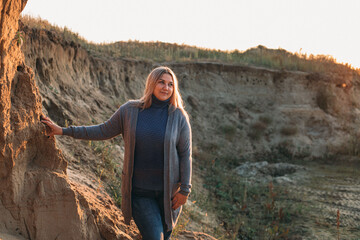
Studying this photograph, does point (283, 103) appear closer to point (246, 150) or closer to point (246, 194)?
point (246, 150)

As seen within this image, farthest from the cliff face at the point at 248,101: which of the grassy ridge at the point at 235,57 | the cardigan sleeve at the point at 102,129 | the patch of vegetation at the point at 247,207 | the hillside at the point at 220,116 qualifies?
the cardigan sleeve at the point at 102,129

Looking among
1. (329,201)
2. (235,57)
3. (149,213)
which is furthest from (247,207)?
(235,57)

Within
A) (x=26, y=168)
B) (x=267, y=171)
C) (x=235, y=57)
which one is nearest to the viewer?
(x=26, y=168)

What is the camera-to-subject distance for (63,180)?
2.80 metres

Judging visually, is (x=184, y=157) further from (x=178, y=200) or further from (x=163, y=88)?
(x=163, y=88)

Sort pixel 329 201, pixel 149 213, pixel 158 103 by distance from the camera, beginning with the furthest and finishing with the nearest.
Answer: pixel 329 201
pixel 158 103
pixel 149 213

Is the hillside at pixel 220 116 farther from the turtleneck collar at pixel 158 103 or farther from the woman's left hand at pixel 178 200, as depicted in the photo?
the turtleneck collar at pixel 158 103

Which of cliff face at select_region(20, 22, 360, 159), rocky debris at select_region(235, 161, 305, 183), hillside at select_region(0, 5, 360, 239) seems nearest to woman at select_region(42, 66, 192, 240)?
hillside at select_region(0, 5, 360, 239)

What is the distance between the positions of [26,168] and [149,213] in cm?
102

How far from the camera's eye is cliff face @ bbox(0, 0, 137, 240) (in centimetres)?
248

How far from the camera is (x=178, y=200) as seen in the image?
295 cm

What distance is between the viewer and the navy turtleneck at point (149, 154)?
293 cm

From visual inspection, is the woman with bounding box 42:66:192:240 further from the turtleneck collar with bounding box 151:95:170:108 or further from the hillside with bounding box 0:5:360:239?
the hillside with bounding box 0:5:360:239

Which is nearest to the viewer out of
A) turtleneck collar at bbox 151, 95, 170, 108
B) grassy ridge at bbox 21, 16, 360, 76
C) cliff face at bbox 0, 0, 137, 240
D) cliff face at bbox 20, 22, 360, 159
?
cliff face at bbox 0, 0, 137, 240
